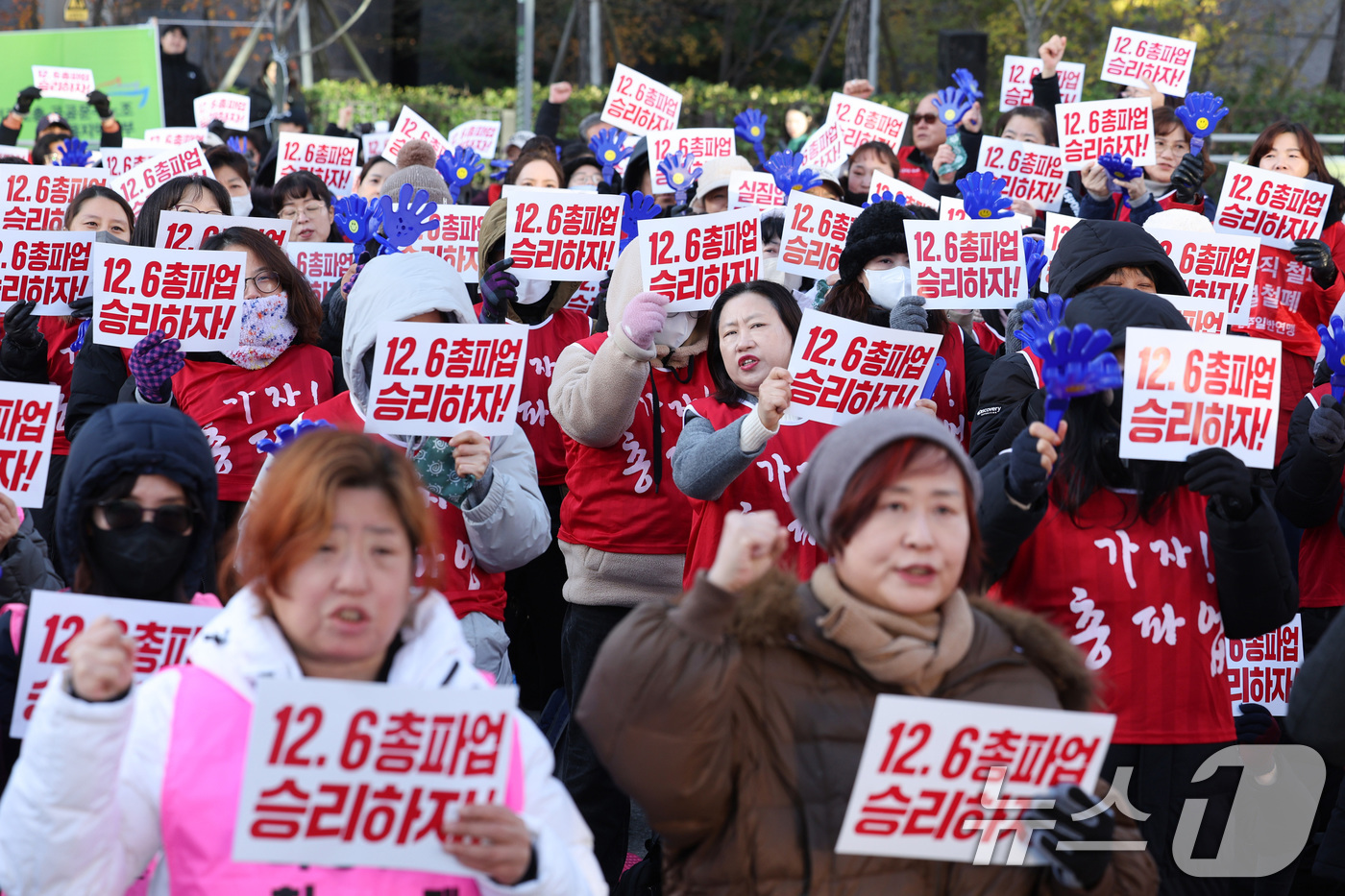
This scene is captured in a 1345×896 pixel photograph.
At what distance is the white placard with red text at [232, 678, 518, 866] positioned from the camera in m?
2.11

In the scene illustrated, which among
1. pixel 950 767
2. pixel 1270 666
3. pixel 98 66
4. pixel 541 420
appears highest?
pixel 98 66

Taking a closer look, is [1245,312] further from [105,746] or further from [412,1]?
[412,1]

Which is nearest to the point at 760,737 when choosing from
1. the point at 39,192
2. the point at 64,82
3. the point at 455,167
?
the point at 39,192

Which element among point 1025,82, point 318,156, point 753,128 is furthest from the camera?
point 1025,82

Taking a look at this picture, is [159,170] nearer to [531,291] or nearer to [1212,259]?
[531,291]

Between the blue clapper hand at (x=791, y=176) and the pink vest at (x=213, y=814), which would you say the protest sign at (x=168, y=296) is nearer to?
the pink vest at (x=213, y=814)

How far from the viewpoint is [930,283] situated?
508 cm

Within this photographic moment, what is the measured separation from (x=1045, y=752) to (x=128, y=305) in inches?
144

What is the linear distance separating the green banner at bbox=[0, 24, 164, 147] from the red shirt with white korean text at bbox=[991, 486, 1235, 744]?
13820 mm

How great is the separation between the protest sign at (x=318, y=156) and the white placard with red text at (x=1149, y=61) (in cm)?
484

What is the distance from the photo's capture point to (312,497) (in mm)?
2262

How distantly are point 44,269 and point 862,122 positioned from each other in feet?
18.7

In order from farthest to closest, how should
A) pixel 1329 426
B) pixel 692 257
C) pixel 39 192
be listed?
pixel 39 192
pixel 692 257
pixel 1329 426

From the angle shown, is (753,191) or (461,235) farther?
(753,191)
